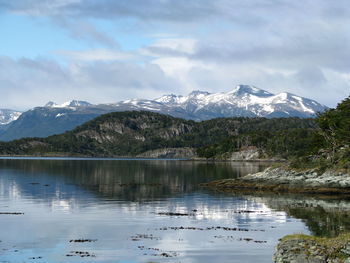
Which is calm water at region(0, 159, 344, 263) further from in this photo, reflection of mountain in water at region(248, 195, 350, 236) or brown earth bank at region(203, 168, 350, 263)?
brown earth bank at region(203, 168, 350, 263)

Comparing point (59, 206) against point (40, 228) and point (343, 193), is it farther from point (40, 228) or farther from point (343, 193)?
point (343, 193)

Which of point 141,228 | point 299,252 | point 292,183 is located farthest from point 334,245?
point 292,183

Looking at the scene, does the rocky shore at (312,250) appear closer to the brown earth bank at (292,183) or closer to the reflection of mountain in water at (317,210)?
the reflection of mountain in water at (317,210)

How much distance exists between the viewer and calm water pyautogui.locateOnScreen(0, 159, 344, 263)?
4897 cm

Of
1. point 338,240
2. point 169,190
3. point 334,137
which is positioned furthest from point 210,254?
point 334,137

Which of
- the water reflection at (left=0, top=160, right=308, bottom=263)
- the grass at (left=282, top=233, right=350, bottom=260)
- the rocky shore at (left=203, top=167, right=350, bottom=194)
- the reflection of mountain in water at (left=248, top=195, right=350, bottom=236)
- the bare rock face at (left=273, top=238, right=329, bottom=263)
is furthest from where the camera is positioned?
the rocky shore at (left=203, top=167, right=350, bottom=194)

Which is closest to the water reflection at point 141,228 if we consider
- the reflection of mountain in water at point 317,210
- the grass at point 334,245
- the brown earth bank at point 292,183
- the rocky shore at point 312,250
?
the reflection of mountain in water at point 317,210

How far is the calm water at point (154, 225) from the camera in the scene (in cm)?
4897

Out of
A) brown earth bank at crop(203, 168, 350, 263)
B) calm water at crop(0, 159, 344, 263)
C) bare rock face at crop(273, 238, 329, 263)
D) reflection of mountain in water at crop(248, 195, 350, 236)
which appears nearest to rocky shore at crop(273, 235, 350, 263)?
bare rock face at crop(273, 238, 329, 263)

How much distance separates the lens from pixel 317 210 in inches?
3164

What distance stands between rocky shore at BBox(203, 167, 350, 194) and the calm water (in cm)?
1344

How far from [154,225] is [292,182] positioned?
2292 inches

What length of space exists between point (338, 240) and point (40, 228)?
35600mm

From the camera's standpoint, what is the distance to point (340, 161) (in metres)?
123
